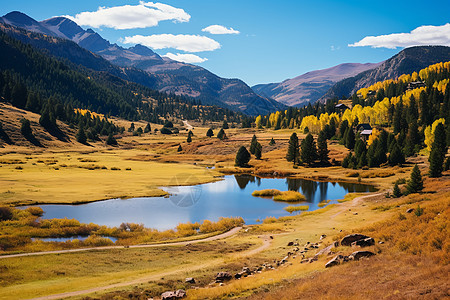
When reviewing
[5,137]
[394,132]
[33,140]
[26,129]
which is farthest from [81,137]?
[394,132]

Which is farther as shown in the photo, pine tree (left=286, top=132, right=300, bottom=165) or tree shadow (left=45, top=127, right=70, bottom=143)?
tree shadow (left=45, top=127, right=70, bottom=143)

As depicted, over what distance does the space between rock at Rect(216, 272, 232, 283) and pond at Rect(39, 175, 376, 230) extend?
23.3 metres

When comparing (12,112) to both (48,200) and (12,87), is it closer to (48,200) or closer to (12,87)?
(12,87)

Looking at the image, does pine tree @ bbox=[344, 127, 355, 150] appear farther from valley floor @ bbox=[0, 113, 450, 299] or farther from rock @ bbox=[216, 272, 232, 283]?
rock @ bbox=[216, 272, 232, 283]

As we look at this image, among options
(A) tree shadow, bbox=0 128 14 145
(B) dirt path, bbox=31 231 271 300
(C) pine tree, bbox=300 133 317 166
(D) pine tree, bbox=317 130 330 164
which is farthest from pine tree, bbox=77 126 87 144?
(B) dirt path, bbox=31 231 271 300

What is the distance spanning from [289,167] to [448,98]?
10017 centimetres

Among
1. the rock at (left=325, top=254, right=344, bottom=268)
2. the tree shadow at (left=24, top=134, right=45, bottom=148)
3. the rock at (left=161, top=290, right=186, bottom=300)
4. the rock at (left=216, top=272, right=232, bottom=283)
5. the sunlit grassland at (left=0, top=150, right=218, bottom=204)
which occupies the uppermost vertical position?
the tree shadow at (left=24, top=134, right=45, bottom=148)

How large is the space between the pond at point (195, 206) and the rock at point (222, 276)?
23331 mm

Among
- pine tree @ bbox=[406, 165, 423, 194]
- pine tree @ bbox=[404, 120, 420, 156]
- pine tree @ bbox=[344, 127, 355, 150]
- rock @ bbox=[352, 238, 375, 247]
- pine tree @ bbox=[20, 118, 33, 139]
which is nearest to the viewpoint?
rock @ bbox=[352, 238, 375, 247]

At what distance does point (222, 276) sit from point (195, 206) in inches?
1470

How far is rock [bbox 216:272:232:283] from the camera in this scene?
25.0m

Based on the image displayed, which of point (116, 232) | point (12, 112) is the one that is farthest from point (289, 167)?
point (12, 112)

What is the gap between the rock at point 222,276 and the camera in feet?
82.0

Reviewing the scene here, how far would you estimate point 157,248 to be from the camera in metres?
35.4
